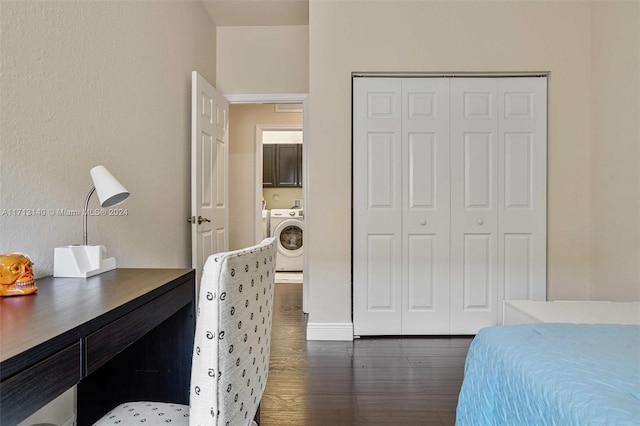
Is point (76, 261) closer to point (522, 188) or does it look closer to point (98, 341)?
point (98, 341)

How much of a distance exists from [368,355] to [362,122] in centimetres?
179

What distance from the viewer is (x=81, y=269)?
1.29 metres

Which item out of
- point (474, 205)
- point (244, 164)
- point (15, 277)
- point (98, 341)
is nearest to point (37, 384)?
point (98, 341)

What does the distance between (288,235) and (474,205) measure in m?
3.35

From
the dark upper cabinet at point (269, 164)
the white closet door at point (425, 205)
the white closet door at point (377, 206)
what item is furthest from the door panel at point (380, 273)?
the dark upper cabinet at point (269, 164)

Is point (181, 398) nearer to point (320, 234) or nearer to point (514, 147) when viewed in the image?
point (320, 234)

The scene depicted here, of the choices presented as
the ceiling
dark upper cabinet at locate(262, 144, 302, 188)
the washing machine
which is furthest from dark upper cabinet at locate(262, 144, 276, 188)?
the ceiling

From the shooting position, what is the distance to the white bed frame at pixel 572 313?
5.78 feet

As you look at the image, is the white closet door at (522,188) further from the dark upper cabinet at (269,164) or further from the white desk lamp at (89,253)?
the dark upper cabinet at (269,164)

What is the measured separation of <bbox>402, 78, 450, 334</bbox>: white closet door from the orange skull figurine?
7.75 ft

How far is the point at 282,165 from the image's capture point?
233 inches

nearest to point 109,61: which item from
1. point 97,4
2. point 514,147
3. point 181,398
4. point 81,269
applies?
point 97,4

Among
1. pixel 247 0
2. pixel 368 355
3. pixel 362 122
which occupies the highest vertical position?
pixel 247 0

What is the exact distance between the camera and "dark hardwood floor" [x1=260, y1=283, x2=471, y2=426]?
169 cm
